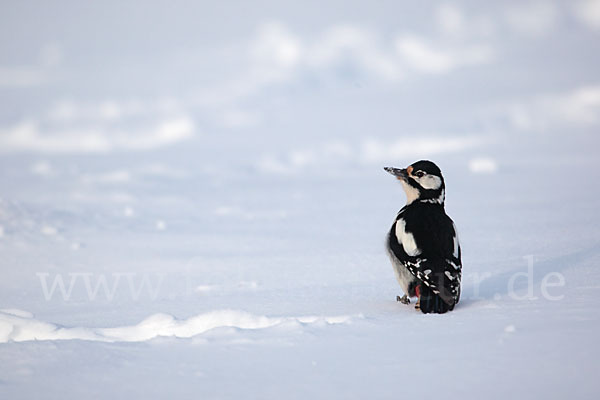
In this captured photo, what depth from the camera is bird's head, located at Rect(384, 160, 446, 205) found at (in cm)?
369

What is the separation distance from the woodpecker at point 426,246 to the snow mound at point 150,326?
0.47 meters

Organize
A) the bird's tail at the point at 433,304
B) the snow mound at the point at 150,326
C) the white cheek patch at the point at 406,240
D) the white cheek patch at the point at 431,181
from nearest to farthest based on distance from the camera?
the snow mound at the point at 150,326 < the bird's tail at the point at 433,304 < the white cheek patch at the point at 406,240 < the white cheek patch at the point at 431,181

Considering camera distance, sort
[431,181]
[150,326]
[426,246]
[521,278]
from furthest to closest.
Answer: [521,278] < [431,181] < [426,246] < [150,326]

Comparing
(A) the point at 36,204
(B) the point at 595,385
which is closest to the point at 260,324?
(B) the point at 595,385

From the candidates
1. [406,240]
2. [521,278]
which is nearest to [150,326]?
[406,240]

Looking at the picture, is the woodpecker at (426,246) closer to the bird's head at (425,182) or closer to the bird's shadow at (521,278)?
the bird's head at (425,182)

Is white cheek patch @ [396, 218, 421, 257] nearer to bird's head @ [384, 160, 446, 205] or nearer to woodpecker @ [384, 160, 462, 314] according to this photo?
woodpecker @ [384, 160, 462, 314]

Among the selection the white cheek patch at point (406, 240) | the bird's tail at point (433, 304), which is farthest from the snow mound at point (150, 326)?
the white cheek patch at point (406, 240)

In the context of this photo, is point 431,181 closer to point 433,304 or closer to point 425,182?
point 425,182

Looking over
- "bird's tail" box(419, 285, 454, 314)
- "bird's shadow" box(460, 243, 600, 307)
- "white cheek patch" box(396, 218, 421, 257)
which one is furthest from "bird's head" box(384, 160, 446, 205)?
"bird's tail" box(419, 285, 454, 314)

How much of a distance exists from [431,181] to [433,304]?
0.75 meters

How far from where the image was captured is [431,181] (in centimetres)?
369

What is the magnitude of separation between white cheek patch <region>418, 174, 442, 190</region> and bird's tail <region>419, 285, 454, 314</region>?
0.67m

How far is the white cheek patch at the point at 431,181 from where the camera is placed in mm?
3688
